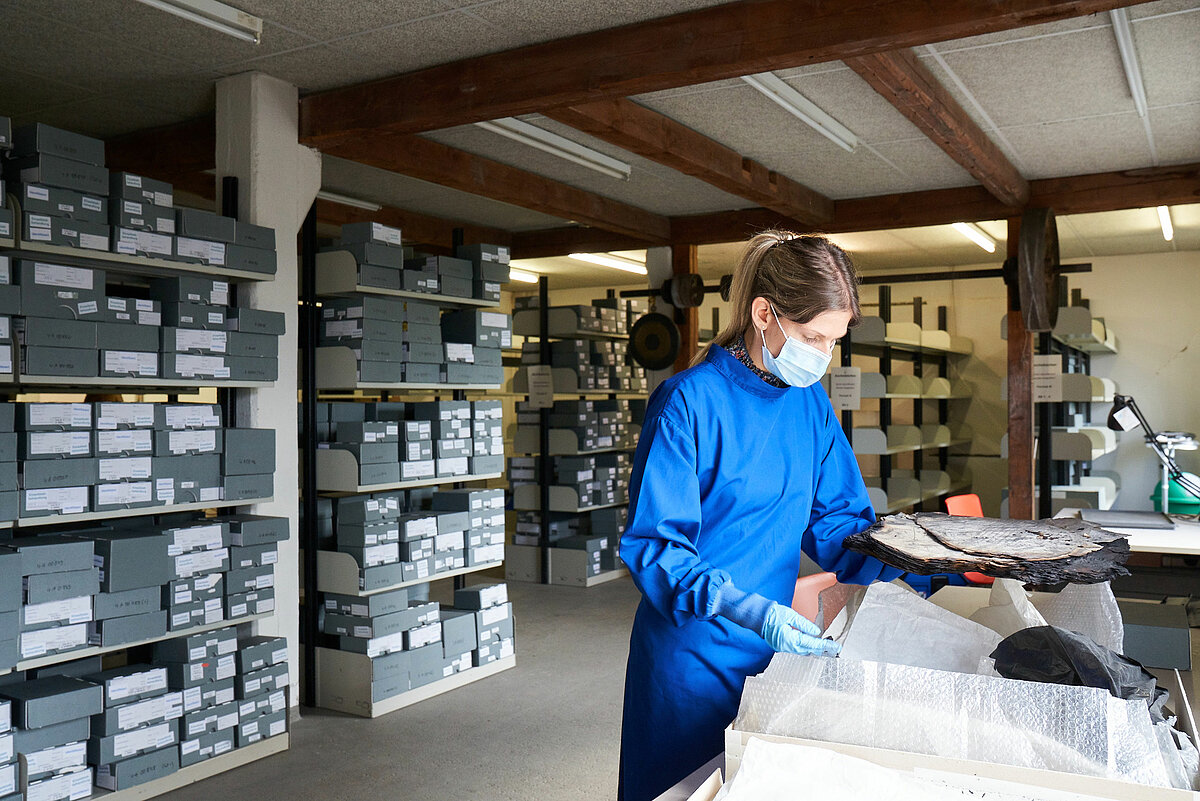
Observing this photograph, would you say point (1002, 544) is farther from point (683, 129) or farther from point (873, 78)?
point (683, 129)

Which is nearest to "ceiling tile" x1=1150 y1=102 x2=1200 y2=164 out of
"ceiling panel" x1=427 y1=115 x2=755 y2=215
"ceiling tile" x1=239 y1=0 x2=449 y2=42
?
"ceiling panel" x1=427 y1=115 x2=755 y2=215

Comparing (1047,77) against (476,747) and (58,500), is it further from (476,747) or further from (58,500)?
(58,500)

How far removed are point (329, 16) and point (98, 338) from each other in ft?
4.49

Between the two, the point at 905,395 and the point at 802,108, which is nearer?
the point at 802,108

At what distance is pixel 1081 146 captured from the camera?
5062mm

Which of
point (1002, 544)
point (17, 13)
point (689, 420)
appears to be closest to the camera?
point (1002, 544)

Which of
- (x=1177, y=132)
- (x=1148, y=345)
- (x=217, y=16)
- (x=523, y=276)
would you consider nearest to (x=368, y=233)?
(x=217, y=16)

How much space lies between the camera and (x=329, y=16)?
328 cm

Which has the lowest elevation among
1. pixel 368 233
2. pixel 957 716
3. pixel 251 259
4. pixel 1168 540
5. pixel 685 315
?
pixel 1168 540

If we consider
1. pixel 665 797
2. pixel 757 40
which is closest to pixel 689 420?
pixel 665 797

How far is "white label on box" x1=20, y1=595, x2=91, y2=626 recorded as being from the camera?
9.71 feet

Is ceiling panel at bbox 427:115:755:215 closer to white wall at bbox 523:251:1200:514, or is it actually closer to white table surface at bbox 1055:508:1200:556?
white table surface at bbox 1055:508:1200:556

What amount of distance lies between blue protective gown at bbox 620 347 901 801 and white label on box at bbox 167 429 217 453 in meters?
2.25

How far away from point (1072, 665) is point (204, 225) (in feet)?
10.6
